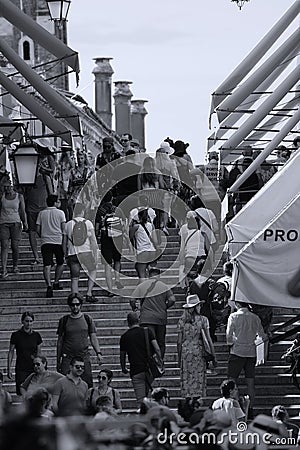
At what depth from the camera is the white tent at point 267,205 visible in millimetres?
20828

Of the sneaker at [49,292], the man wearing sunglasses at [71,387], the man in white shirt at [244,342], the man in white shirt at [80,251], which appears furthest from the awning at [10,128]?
the man wearing sunglasses at [71,387]

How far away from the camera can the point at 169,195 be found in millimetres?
30562

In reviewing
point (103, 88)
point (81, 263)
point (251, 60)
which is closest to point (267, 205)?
point (81, 263)

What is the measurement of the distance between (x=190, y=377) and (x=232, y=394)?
2516 millimetres

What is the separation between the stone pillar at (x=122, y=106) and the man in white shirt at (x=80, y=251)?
55.5 metres

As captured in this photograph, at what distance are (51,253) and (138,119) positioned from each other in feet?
206

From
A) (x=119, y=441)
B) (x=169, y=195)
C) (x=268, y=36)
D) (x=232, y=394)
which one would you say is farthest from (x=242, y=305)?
(x=119, y=441)

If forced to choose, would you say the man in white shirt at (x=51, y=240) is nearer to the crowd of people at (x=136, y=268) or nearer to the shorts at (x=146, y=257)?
the crowd of people at (x=136, y=268)

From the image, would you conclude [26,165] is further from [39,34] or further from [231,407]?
[231,407]

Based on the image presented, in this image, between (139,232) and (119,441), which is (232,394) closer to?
(139,232)

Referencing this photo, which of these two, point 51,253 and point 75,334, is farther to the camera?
point 51,253

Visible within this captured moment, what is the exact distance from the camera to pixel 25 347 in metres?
22.6

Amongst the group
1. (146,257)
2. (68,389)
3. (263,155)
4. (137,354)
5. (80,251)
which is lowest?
(68,389)

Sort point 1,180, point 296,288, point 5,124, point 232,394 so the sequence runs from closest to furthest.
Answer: point 296,288, point 232,394, point 5,124, point 1,180
